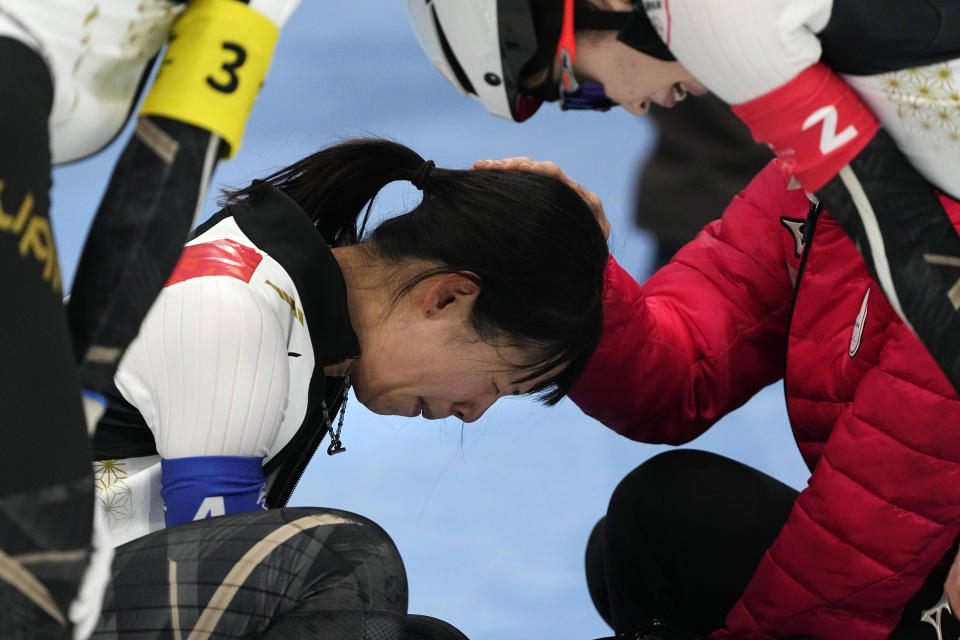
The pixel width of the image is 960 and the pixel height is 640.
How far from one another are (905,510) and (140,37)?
0.90 metres

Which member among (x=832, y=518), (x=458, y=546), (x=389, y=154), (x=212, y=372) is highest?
(x=389, y=154)

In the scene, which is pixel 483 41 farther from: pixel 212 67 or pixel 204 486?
pixel 204 486

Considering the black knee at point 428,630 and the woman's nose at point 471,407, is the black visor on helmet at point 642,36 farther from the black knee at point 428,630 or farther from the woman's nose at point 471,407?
the black knee at point 428,630

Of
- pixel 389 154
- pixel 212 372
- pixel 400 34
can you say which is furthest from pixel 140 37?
pixel 400 34

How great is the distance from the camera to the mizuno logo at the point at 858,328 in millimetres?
1411

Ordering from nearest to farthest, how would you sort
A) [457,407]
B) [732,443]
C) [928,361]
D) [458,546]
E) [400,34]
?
[928,361] < [457,407] < [458,546] < [732,443] < [400,34]

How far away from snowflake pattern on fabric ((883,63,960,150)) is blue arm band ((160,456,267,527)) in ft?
2.15

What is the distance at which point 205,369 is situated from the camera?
1186 mm

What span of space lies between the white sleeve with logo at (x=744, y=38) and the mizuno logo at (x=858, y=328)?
1.47 ft

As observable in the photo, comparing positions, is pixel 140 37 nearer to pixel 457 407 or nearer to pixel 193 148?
pixel 193 148

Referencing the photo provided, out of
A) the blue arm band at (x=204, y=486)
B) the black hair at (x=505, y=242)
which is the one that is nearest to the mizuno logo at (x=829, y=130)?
the black hair at (x=505, y=242)

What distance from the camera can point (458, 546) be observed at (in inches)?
81.4

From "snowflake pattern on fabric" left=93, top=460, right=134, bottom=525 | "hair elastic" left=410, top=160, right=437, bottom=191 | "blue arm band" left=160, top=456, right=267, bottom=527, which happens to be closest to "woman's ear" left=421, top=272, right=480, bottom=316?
"hair elastic" left=410, top=160, right=437, bottom=191

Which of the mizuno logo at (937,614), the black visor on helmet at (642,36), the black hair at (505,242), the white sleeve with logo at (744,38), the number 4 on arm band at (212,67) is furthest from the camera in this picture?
the mizuno logo at (937,614)
